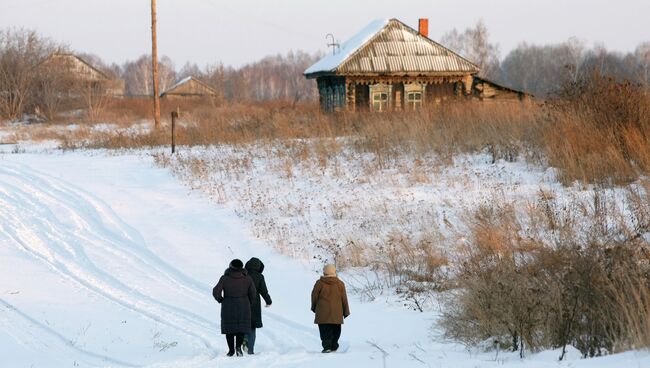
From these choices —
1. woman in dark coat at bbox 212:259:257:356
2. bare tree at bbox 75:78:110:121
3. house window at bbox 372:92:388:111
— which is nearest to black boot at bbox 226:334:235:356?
woman in dark coat at bbox 212:259:257:356

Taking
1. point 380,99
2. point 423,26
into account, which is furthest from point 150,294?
point 423,26

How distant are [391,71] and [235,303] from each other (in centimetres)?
2365

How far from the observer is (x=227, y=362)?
24.7ft

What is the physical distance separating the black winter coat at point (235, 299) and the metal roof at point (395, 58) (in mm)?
22515

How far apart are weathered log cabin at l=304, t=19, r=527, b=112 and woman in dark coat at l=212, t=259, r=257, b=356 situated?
22503mm

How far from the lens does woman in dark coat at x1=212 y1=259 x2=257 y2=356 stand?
8.12m

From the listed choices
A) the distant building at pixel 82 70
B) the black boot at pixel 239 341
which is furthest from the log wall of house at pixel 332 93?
the distant building at pixel 82 70

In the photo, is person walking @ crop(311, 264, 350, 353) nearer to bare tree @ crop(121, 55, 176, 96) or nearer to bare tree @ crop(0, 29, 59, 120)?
bare tree @ crop(0, 29, 59, 120)

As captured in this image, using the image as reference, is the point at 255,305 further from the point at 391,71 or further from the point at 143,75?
the point at 143,75

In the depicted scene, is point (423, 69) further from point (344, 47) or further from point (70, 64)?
point (70, 64)

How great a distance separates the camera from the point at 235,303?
325 inches

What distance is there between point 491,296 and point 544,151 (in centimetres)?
885

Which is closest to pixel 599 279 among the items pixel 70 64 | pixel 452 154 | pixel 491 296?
pixel 491 296

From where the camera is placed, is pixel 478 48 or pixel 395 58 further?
pixel 478 48
